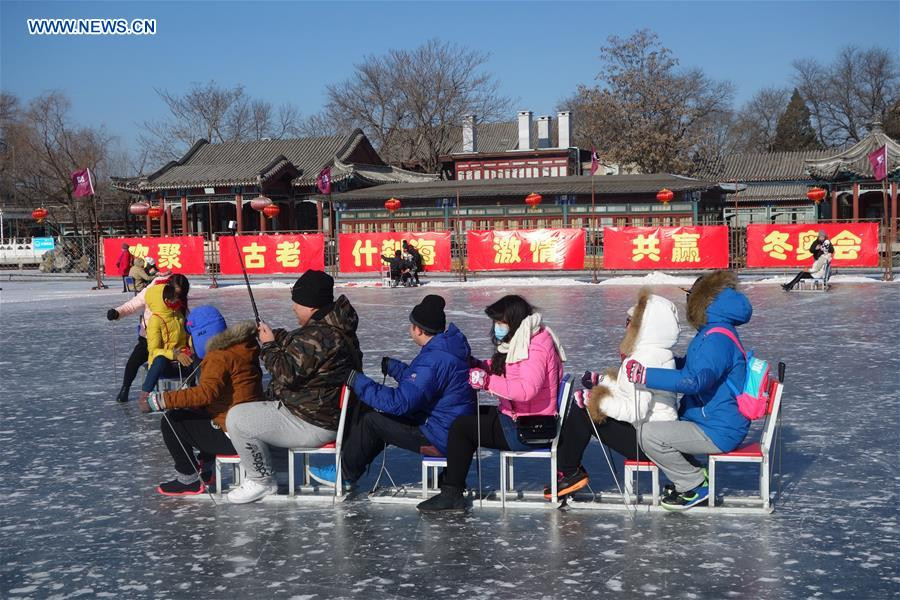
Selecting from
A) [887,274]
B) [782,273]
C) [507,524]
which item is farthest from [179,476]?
[782,273]

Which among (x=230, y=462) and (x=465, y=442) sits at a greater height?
(x=465, y=442)

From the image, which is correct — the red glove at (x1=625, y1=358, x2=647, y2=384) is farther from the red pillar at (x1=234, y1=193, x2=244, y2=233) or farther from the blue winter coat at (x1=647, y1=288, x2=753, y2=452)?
the red pillar at (x1=234, y1=193, x2=244, y2=233)

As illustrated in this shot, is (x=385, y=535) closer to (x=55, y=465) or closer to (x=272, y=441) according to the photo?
(x=272, y=441)

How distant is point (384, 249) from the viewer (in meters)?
28.2

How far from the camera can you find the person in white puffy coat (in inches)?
201

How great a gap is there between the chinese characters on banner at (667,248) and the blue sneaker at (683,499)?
2142 cm

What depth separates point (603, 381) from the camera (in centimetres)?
530

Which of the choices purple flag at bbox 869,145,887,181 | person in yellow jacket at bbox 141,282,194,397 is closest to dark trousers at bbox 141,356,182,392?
person in yellow jacket at bbox 141,282,194,397

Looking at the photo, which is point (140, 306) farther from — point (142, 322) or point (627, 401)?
point (627, 401)

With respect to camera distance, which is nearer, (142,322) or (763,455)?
(763,455)

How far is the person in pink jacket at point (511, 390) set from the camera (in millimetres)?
5234

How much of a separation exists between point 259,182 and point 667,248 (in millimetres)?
22266

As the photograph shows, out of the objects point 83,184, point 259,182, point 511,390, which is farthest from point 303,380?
point 259,182

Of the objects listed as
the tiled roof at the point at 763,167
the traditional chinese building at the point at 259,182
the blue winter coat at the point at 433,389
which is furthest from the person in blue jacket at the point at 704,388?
the tiled roof at the point at 763,167
